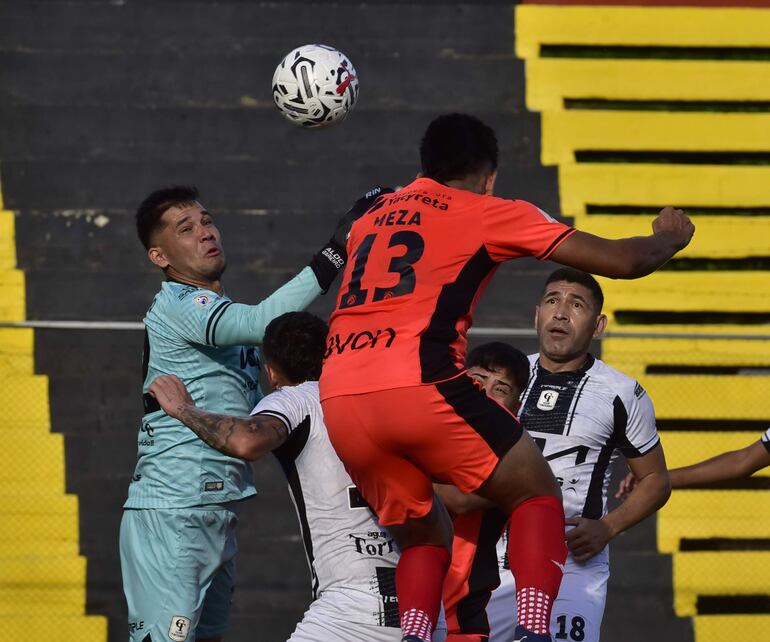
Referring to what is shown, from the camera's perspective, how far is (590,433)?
200 inches

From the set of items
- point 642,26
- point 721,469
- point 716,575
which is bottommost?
point 716,575

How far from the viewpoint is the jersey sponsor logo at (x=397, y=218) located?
13.5 feet

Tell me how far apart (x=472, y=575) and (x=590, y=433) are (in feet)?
2.68

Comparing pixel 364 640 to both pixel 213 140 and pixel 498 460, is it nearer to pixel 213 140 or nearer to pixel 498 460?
pixel 498 460

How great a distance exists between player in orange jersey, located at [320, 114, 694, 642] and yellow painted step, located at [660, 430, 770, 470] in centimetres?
402

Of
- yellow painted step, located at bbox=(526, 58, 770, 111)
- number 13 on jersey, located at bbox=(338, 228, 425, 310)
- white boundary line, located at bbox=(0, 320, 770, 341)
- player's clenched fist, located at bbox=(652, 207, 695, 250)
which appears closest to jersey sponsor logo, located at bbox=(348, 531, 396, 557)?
number 13 on jersey, located at bbox=(338, 228, 425, 310)

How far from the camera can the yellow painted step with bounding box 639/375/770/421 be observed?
8117mm

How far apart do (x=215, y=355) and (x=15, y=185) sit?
12.8 ft

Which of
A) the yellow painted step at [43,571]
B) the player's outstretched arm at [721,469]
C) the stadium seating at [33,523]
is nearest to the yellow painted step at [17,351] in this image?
the stadium seating at [33,523]

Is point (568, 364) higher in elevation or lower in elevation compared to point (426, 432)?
higher

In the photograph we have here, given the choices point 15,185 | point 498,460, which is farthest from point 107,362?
point 498,460

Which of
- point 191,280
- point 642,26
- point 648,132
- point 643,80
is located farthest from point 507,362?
point 642,26

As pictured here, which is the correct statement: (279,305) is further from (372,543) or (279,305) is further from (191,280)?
(372,543)

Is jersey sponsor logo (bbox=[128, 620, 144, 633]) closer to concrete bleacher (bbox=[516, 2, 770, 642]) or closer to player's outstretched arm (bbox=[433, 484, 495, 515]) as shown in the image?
player's outstretched arm (bbox=[433, 484, 495, 515])
